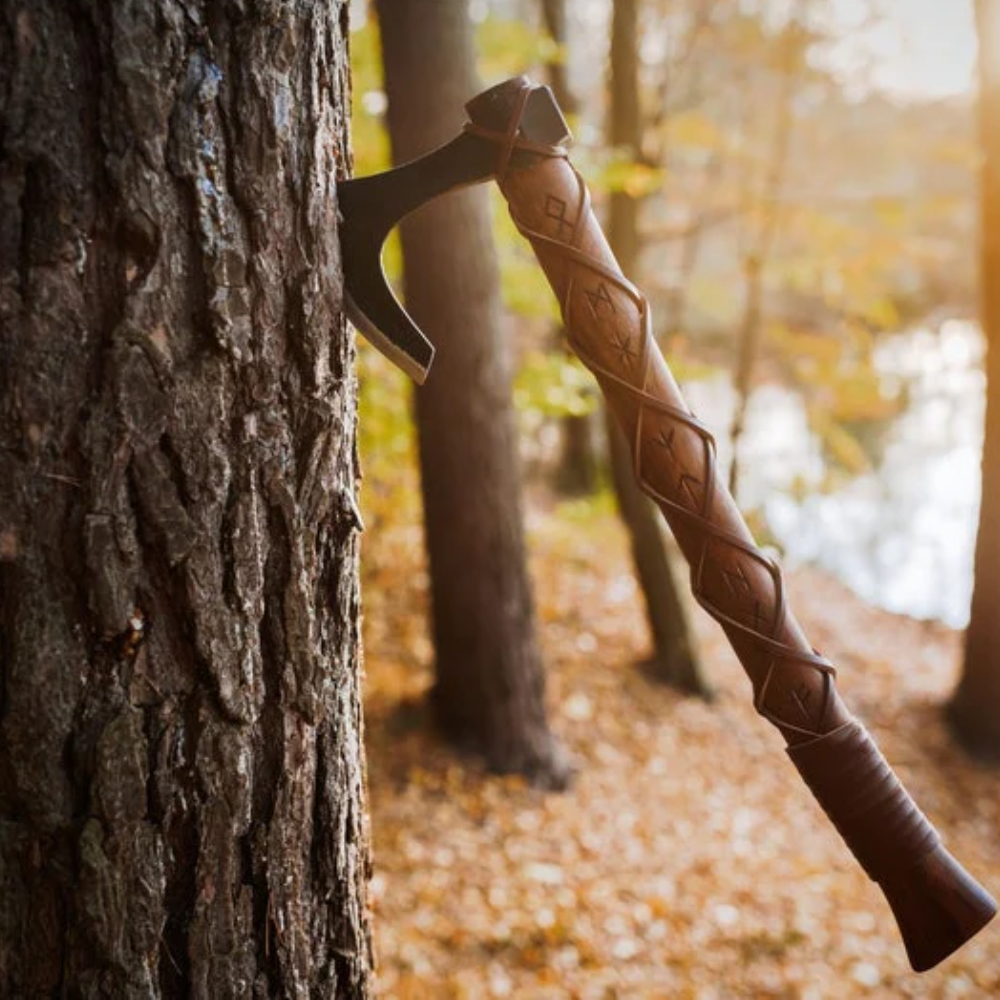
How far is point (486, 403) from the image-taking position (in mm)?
4613

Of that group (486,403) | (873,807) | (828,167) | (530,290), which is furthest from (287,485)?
(828,167)

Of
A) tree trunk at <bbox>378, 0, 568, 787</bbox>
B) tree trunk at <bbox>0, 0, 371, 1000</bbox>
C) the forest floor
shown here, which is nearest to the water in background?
the forest floor

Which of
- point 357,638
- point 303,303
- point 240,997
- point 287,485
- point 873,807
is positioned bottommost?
point 240,997

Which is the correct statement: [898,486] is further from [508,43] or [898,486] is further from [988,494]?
[508,43]

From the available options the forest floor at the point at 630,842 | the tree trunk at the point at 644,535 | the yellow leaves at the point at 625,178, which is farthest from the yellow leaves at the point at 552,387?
the forest floor at the point at 630,842

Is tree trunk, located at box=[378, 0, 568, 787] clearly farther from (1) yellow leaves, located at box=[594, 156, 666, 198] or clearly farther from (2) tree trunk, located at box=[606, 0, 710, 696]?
(2) tree trunk, located at box=[606, 0, 710, 696]

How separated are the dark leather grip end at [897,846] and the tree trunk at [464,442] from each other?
3.43 m

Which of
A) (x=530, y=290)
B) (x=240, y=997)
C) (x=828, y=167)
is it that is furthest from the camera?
(x=828, y=167)

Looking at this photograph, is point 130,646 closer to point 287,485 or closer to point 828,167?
point 287,485

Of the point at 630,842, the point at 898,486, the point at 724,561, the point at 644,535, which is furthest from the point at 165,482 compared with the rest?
the point at 898,486

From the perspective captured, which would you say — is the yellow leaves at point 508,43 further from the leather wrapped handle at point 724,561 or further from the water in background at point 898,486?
the water in background at point 898,486

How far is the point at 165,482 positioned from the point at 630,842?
424cm

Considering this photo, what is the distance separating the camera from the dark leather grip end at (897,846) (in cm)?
127

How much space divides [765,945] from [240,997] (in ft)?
11.3
